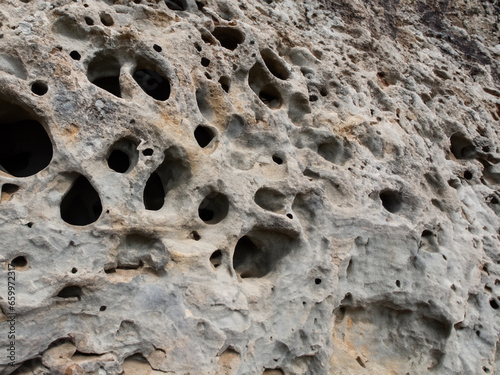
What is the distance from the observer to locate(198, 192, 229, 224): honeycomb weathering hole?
246 cm

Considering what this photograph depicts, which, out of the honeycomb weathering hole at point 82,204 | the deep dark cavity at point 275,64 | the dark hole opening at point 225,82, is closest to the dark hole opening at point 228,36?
the deep dark cavity at point 275,64

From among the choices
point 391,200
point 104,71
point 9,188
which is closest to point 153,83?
point 104,71

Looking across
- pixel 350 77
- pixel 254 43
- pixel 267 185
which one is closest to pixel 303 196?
pixel 267 185

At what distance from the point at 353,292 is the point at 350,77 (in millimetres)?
1725

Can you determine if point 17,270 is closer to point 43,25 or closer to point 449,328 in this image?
point 43,25

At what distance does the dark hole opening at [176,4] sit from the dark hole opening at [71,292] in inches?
78.0

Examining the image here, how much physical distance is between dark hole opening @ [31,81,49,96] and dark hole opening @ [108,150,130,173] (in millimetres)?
496

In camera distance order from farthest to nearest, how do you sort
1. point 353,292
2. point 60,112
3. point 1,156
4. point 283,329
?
point 353,292
point 1,156
point 283,329
point 60,112

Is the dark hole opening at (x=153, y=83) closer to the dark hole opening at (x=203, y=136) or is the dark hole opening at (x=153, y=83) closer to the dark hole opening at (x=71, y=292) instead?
the dark hole opening at (x=203, y=136)

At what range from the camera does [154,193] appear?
2.61 meters

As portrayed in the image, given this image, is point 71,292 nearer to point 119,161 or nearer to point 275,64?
point 119,161

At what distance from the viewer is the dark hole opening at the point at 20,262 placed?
1.93m

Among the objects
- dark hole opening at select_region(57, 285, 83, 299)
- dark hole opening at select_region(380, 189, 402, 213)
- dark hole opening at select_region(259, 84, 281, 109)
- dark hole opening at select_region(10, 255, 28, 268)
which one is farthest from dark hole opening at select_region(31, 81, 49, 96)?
dark hole opening at select_region(380, 189, 402, 213)

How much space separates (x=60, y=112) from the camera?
220 cm
